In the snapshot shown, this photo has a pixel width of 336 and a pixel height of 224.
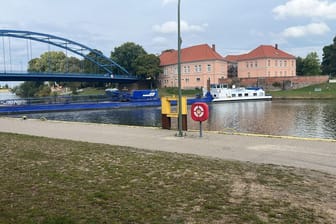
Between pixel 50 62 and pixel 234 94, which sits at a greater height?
pixel 50 62

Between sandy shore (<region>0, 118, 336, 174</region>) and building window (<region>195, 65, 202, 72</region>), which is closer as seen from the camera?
sandy shore (<region>0, 118, 336, 174</region>)

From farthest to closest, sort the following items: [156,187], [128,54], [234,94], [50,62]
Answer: [50,62], [128,54], [234,94], [156,187]

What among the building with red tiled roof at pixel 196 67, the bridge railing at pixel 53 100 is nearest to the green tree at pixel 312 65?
the building with red tiled roof at pixel 196 67

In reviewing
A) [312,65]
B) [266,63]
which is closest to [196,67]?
[266,63]

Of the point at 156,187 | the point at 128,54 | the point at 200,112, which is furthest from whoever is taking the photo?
the point at 128,54

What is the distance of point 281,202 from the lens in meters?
4.90

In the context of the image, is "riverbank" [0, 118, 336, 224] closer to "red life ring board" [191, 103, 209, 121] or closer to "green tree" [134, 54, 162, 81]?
"red life ring board" [191, 103, 209, 121]

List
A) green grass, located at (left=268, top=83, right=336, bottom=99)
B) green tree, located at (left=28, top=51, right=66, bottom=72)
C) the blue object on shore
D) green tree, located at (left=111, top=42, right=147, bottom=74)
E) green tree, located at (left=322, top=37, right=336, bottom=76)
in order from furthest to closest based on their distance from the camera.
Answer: green tree, located at (left=28, top=51, right=66, bottom=72)
green tree, located at (left=111, top=42, right=147, bottom=74)
green tree, located at (left=322, top=37, right=336, bottom=76)
green grass, located at (left=268, top=83, right=336, bottom=99)
the blue object on shore

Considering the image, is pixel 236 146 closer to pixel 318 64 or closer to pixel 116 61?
pixel 116 61

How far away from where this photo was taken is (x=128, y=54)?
9262 cm

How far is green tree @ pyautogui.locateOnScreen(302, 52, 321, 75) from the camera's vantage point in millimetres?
92750

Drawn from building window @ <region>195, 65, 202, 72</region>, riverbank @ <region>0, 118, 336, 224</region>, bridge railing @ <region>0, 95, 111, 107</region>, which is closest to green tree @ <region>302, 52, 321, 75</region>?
building window @ <region>195, 65, 202, 72</region>

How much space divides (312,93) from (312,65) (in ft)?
92.7

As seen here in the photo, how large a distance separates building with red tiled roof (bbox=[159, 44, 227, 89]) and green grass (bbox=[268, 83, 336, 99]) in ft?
50.2
